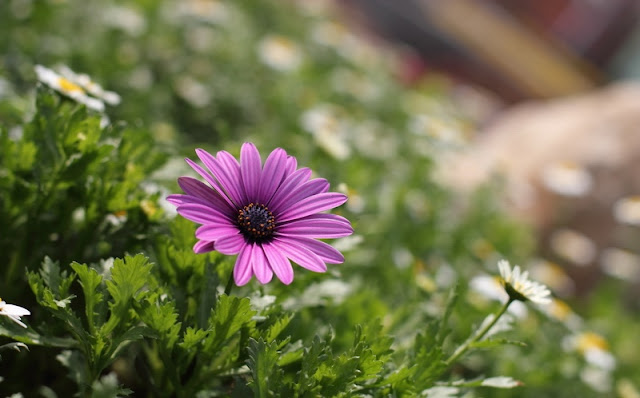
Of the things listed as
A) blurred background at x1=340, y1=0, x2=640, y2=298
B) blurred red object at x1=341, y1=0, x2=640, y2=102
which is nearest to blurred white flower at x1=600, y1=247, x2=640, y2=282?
blurred background at x1=340, y1=0, x2=640, y2=298

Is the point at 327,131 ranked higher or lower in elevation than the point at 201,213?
higher

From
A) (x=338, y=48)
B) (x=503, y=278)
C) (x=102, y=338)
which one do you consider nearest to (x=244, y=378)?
(x=102, y=338)

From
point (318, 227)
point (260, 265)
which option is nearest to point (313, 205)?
point (318, 227)

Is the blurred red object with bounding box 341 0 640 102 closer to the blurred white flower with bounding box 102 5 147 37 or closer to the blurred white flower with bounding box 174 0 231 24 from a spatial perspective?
the blurred white flower with bounding box 174 0 231 24

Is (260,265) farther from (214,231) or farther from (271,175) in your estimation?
(271,175)

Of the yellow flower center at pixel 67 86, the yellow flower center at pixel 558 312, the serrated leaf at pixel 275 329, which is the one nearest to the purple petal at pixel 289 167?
the serrated leaf at pixel 275 329

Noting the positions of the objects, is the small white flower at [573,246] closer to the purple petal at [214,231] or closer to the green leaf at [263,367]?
the green leaf at [263,367]
